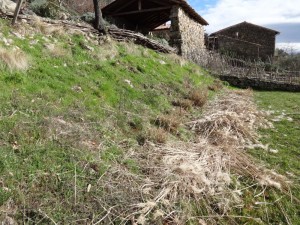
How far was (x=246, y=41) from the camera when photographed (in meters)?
30.9

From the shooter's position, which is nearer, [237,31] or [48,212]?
[48,212]

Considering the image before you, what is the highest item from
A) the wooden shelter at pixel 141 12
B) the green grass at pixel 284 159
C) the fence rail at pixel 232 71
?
the wooden shelter at pixel 141 12

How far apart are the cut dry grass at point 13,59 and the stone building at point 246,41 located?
2555 centimetres

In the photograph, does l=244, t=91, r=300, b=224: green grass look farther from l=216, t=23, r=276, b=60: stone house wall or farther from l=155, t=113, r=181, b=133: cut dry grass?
l=216, t=23, r=276, b=60: stone house wall

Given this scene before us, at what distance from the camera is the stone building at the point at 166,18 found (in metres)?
15.9

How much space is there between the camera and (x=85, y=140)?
470 cm

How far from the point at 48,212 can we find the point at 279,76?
16.3 metres

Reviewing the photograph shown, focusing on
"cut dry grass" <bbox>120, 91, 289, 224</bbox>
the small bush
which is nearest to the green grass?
"cut dry grass" <bbox>120, 91, 289, 224</bbox>

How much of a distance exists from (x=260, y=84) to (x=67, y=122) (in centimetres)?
1304

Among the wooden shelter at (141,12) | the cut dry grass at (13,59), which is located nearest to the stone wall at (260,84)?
the wooden shelter at (141,12)

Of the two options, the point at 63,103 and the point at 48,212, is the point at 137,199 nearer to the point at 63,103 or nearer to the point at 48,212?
the point at 48,212

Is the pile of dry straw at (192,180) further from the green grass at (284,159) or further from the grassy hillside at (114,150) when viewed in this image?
the green grass at (284,159)

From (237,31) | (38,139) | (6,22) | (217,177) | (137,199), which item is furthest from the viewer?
(237,31)

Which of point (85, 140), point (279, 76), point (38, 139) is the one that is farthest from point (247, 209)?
point (279, 76)
